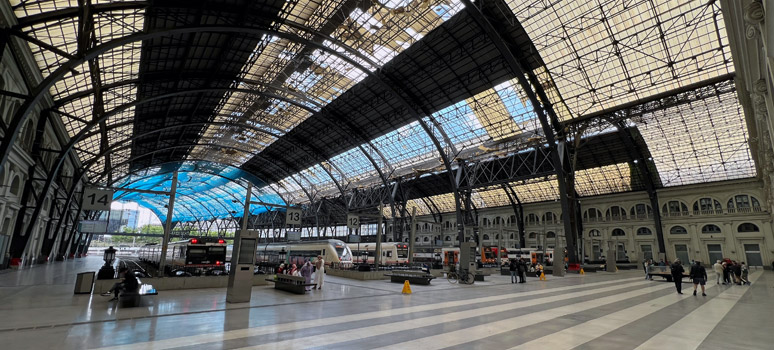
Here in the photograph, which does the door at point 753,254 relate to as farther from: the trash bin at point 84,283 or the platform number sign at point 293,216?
the trash bin at point 84,283

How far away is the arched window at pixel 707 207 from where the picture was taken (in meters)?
44.5

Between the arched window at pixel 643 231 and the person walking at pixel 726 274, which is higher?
the arched window at pixel 643 231

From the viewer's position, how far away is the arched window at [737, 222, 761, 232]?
41562 millimetres

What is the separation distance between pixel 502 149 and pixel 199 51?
97.0 ft

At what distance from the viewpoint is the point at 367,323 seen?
28.8ft

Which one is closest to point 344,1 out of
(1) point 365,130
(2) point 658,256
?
(1) point 365,130

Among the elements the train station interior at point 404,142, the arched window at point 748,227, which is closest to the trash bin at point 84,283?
the train station interior at point 404,142

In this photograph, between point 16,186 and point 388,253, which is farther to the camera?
point 388,253

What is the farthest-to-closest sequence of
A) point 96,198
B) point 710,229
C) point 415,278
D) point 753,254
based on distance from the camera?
1. point 710,229
2. point 753,254
3. point 415,278
4. point 96,198

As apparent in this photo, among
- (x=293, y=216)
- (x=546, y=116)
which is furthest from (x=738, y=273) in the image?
(x=293, y=216)

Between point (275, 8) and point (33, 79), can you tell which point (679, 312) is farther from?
point (33, 79)

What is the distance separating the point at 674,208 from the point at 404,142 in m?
38.5

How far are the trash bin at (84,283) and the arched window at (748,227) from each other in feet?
203

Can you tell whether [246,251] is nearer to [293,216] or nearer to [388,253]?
[293,216]
